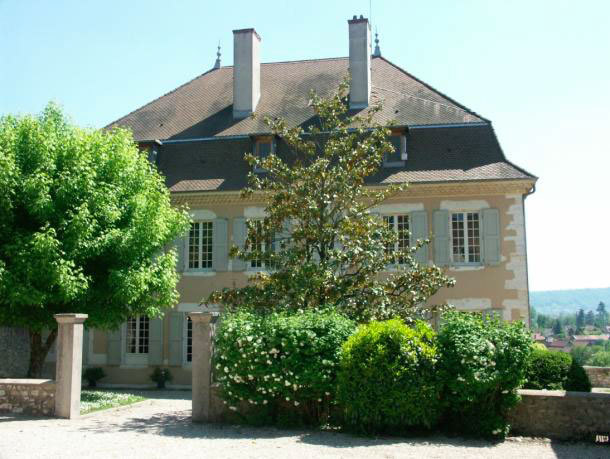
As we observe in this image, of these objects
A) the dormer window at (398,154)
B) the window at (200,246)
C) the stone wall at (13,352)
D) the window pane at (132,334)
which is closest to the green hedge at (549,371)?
the dormer window at (398,154)

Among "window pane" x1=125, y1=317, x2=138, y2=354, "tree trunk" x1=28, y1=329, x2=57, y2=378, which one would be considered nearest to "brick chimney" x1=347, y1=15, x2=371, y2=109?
"window pane" x1=125, y1=317, x2=138, y2=354

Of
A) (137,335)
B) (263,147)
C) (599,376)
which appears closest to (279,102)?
(263,147)

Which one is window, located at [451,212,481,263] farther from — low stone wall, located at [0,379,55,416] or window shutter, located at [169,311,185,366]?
low stone wall, located at [0,379,55,416]

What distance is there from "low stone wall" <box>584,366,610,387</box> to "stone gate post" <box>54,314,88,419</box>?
46.6ft

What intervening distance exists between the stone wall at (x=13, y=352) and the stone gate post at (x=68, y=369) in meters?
7.66

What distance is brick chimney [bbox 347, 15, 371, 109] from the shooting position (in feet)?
69.6

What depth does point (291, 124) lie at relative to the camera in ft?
68.4

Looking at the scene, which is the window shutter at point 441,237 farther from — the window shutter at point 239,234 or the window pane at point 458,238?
the window shutter at point 239,234

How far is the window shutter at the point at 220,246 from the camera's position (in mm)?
20062

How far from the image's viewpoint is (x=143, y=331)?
20.5 meters

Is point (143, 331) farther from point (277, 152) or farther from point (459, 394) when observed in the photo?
point (459, 394)

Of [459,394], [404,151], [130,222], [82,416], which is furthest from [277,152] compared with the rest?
[459,394]

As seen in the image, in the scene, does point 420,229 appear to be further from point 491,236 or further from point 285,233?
point 285,233

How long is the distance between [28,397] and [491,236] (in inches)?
474
